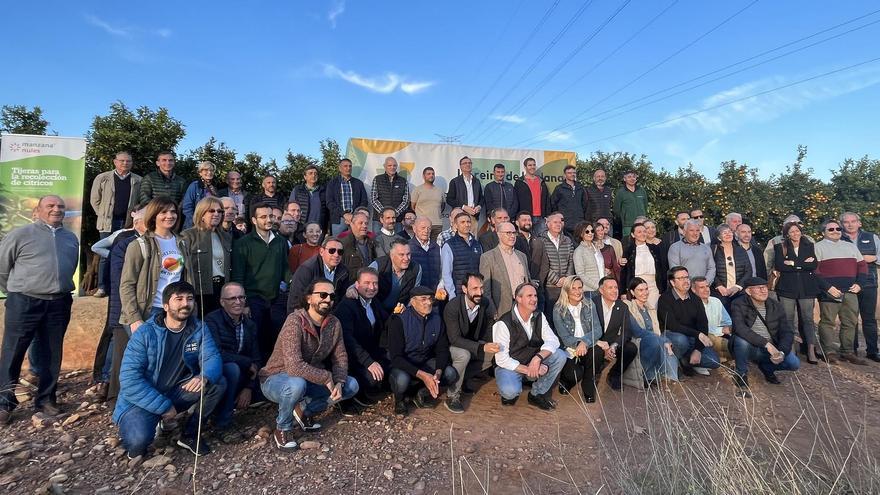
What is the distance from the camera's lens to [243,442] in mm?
4027

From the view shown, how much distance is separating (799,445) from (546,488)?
2593 millimetres

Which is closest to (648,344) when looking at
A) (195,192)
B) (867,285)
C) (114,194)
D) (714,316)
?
(714,316)

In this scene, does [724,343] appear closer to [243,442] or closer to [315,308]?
[315,308]

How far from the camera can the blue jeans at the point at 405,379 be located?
186 inches

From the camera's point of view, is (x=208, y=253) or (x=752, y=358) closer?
(x=208, y=253)

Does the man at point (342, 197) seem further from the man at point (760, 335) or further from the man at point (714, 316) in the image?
the man at point (760, 335)

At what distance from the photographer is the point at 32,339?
452 cm

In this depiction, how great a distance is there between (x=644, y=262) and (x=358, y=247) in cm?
418

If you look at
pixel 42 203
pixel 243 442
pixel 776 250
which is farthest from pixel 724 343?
pixel 42 203

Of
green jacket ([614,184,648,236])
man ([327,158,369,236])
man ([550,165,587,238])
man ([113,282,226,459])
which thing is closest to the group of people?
man ([113,282,226,459])

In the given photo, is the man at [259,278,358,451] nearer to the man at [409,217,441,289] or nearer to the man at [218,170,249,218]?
the man at [409,217,441,289]

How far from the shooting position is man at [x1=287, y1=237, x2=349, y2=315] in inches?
193

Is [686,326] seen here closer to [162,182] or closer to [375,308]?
[375,308]

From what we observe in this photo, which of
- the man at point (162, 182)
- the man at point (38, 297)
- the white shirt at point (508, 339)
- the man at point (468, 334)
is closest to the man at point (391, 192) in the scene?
the man at point (162, 182)
